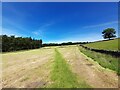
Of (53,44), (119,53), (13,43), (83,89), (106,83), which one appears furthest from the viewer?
(53,44)

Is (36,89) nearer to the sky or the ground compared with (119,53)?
nearer to the ground

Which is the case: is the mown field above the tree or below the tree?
below

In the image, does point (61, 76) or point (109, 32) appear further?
point (109, 32)

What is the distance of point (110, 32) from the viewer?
126438 mm

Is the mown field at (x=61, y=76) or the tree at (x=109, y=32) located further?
the tree at (x=109, y=32)

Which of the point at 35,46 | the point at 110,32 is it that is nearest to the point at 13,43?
the point at 35,46

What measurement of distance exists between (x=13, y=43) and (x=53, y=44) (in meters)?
62.0

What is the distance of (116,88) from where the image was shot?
23.8 ft

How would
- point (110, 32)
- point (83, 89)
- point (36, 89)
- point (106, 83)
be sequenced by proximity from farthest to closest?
point (110, 32) → point (106, 83) → point (36, 89) → point (83, 89)

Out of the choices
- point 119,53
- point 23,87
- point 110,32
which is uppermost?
point 110,32

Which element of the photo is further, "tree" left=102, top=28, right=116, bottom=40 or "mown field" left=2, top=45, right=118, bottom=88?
"tree" left=102, top=28, right=116, bottom=40

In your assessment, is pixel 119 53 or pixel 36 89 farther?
pixel 119 53

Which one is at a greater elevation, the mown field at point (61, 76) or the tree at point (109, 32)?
the tree at point (109, 32)

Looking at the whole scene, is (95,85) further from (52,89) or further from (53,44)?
(53,44)
